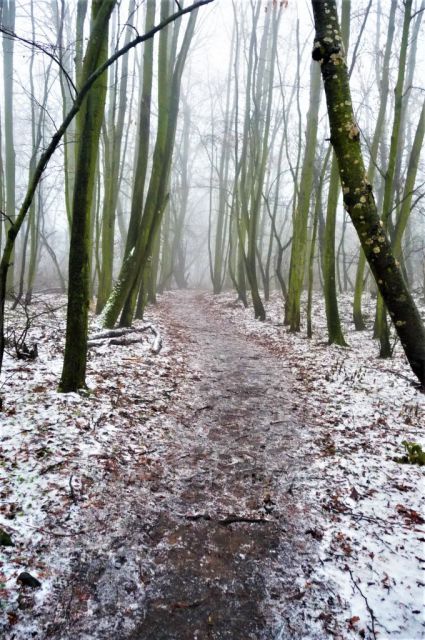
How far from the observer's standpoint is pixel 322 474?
160 inches

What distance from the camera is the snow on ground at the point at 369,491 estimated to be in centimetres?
258

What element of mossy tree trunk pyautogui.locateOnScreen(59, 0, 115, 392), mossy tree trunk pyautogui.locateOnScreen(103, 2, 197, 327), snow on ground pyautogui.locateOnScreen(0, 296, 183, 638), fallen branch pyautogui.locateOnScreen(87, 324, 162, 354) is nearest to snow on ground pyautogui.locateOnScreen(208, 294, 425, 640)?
snow on ground pyautogui.locateOnScreen(0, 296, 183, 638)

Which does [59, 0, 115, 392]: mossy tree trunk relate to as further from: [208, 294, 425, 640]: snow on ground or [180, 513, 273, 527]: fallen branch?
[208, 294, 425, 640]: snow on ground

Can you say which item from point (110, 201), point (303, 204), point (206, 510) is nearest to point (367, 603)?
point (206, 510)

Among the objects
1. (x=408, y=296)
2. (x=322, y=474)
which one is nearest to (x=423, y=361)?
(x=408, y=296)

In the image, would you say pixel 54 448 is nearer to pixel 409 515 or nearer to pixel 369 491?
pixel 369 491

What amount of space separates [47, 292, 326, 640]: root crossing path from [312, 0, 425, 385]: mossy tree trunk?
1.82 m

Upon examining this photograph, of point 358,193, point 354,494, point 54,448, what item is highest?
point 358,193

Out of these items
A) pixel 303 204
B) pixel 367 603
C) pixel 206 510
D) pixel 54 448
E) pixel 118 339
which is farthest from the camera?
pixel 303 204

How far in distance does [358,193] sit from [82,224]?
344 cm

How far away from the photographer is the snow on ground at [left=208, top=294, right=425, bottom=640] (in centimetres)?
258

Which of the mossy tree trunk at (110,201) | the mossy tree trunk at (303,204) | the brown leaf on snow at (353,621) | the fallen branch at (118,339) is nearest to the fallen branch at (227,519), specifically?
the brown leaf on snow at (353,621)

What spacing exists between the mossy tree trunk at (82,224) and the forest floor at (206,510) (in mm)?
503

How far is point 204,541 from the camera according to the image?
3.14 m
